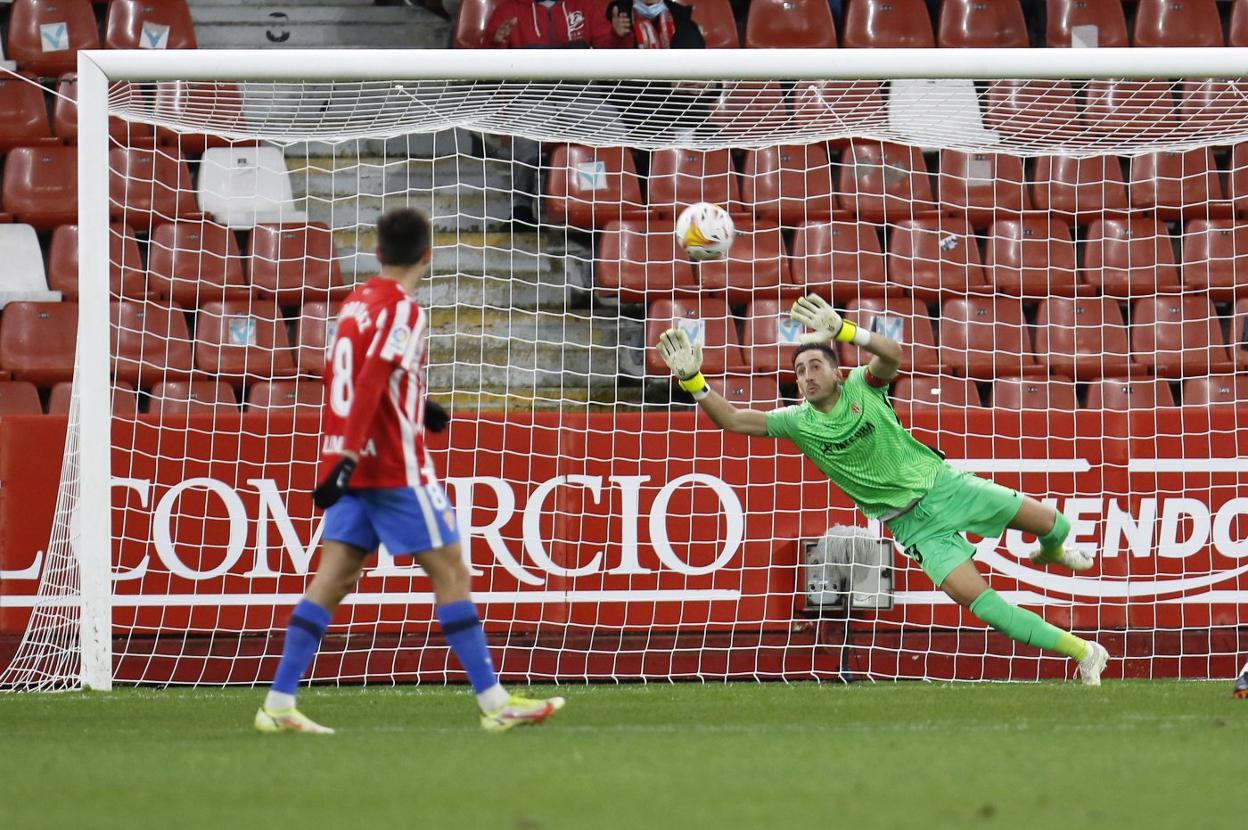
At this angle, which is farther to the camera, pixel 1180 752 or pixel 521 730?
pixel 521 730

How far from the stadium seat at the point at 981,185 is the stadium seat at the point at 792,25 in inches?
74.6

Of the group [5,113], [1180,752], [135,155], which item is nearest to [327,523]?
[1180,752]

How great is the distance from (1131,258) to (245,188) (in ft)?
20.2

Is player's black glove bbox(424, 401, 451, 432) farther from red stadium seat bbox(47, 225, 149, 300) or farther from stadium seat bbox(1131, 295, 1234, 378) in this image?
stadium seat bbox(1131, 295, 1234, 378)

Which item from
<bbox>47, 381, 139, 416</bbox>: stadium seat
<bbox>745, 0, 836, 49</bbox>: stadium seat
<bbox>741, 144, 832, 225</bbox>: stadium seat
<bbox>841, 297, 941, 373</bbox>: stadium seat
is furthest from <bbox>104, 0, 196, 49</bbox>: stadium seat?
<bbox>841, 297, 941, 373</bbox>: stadium seat

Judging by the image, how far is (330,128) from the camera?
10.1 meters

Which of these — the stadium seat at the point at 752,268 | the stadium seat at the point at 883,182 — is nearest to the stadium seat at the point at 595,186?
the stadium seat at the point at 752,268

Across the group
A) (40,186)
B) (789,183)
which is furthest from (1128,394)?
(40,186)

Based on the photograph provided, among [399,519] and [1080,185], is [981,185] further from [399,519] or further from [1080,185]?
[399,519]

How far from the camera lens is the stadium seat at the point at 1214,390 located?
10688 mm

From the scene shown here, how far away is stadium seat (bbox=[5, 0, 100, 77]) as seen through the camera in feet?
41.3

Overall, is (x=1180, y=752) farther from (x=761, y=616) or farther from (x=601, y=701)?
(x=761, y=616)

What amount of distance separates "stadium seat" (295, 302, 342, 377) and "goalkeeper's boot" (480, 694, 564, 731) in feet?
15.2

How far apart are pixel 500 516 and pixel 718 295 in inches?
94.5
